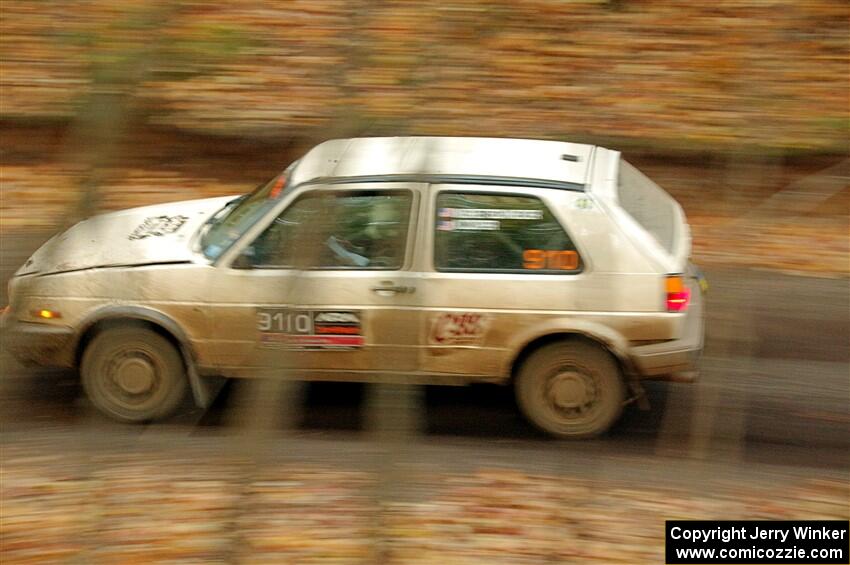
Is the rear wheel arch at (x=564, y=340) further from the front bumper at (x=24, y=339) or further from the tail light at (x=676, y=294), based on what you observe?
the front bumper at (x=24, y=339)

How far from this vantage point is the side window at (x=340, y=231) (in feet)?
7.61

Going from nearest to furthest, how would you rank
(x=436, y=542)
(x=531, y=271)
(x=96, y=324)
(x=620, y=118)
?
(x=620, y=118), (x=96, y=324), (x=436, y=542), (x=531, y=271)

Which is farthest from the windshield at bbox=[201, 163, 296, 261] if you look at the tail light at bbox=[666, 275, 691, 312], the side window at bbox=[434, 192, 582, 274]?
the tail light at bbox=[666, 275, 691, 312]

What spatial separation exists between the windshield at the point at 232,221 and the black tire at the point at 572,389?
5.87ft

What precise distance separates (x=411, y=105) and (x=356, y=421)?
4.00m

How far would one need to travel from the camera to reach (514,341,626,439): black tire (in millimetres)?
5676

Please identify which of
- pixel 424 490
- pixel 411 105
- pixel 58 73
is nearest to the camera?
pixel 411 105

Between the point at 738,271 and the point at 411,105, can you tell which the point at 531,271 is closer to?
the point at 738,271

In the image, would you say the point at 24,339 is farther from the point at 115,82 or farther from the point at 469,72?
the point at 469,72

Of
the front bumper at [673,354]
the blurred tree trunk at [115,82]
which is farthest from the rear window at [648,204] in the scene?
the blurred tree trunk at [115,82]

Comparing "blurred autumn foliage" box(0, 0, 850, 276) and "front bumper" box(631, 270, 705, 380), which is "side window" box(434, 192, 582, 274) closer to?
"front bumper" box(631, 270, 705, 380)

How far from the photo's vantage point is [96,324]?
3.47 m

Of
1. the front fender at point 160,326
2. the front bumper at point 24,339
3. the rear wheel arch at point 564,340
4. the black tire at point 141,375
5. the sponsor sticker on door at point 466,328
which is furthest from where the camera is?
the rear wheel arch at point 564,340

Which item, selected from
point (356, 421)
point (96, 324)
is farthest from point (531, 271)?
point (96, 324)
